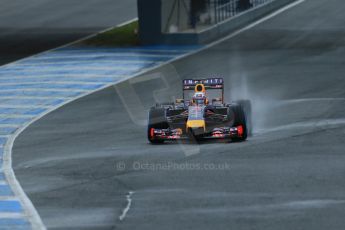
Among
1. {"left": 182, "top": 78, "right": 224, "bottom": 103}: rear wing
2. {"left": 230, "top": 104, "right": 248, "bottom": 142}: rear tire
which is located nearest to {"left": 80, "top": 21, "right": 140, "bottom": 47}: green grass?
A: {"left": 182, "top": 78, "right": 224, "bottom": 103}: rear wing

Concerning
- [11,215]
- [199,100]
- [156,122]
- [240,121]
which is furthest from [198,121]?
[11,215]

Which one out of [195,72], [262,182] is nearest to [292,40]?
[195,72]

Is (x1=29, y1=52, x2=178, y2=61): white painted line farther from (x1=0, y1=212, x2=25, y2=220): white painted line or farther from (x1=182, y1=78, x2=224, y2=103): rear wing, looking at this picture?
(x1=0, y1=212, x2=25, y2=220): white painted line

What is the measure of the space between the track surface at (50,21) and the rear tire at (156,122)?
23197 millimetres

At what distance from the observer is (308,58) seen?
42.0m

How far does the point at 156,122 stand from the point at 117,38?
27339 millimetres

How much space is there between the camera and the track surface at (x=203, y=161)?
16.6 metres

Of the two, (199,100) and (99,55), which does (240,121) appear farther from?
Answer: (99,55)

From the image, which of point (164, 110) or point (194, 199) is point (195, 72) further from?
point (194, 199)

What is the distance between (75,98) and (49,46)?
1512cm

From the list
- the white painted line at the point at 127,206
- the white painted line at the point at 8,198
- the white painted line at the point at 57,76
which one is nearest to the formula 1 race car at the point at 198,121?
the white painted line at the point at 127,206

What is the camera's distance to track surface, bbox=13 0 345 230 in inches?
654

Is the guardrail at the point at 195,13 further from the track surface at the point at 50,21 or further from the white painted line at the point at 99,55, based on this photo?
the track surface at the point at 50,21

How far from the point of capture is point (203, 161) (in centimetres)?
2159
